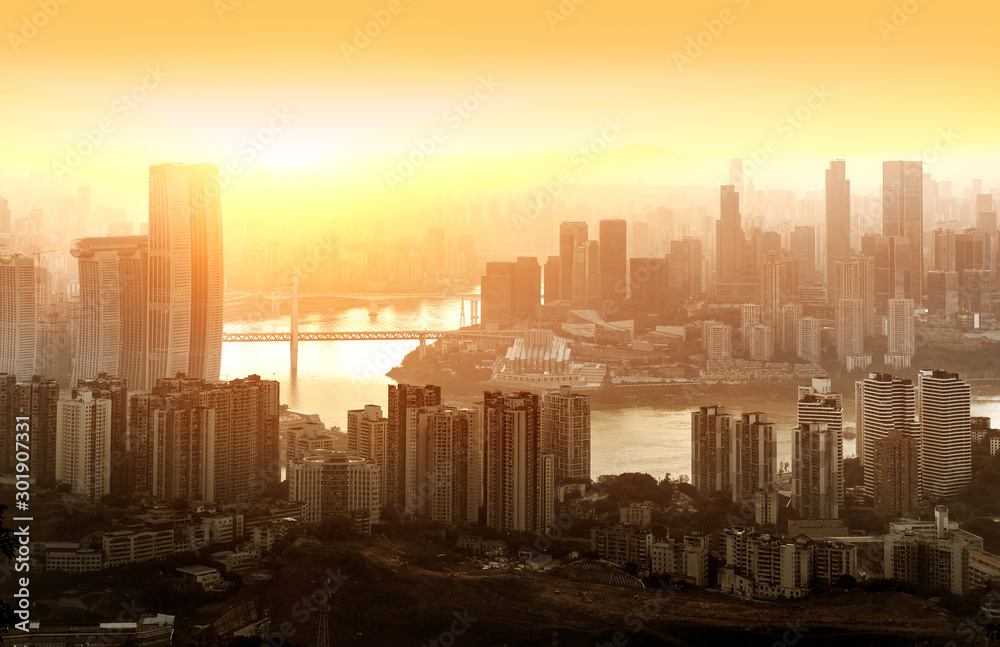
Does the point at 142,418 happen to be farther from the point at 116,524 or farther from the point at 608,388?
the point at 608,388

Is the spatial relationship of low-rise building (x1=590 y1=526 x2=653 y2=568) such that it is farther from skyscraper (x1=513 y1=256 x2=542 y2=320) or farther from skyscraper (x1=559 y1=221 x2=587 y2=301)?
skyscraper (x1=559 y1=221 x2=587 y2=301)

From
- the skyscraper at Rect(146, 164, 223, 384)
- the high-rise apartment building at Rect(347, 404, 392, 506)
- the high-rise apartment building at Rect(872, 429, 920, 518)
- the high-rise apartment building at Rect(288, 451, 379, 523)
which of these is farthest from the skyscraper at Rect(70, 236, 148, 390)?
the high-rise apartment building at Rect(872, 429, 920, 518)

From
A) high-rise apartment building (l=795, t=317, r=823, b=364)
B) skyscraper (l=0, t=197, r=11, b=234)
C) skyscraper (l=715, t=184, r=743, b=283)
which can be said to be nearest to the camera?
skyscraper (l=0, t=197, r=11, b=234)

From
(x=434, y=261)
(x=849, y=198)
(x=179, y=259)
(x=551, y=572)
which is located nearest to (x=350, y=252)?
(x=434, y=261)

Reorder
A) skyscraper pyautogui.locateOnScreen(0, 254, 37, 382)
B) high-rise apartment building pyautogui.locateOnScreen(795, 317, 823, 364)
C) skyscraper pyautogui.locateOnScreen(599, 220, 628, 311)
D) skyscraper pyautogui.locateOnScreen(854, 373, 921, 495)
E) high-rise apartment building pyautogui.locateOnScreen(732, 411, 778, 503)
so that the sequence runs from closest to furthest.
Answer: high-rise apartment building pyautogui.locateOnScreen(732, 411, 778, 503) < skyscraper pyautogui.locateOnScreen(854, 373, 921, 495) < skyscraper pyautogui.locateOnScreen(0, 254, 37, 382) < high-rise apartment building pyautogui.locateOnScreen(795, 317, 823, 364) < skyscraper pyautogui.locateOnScreen(599, 220, 628, 311)

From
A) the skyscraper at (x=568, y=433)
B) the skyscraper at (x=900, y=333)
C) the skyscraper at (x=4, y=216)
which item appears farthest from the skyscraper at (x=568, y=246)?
the skyscraper at (x=4, y=216)

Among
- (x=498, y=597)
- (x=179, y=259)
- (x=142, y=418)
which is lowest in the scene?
(x=498, y=597)
